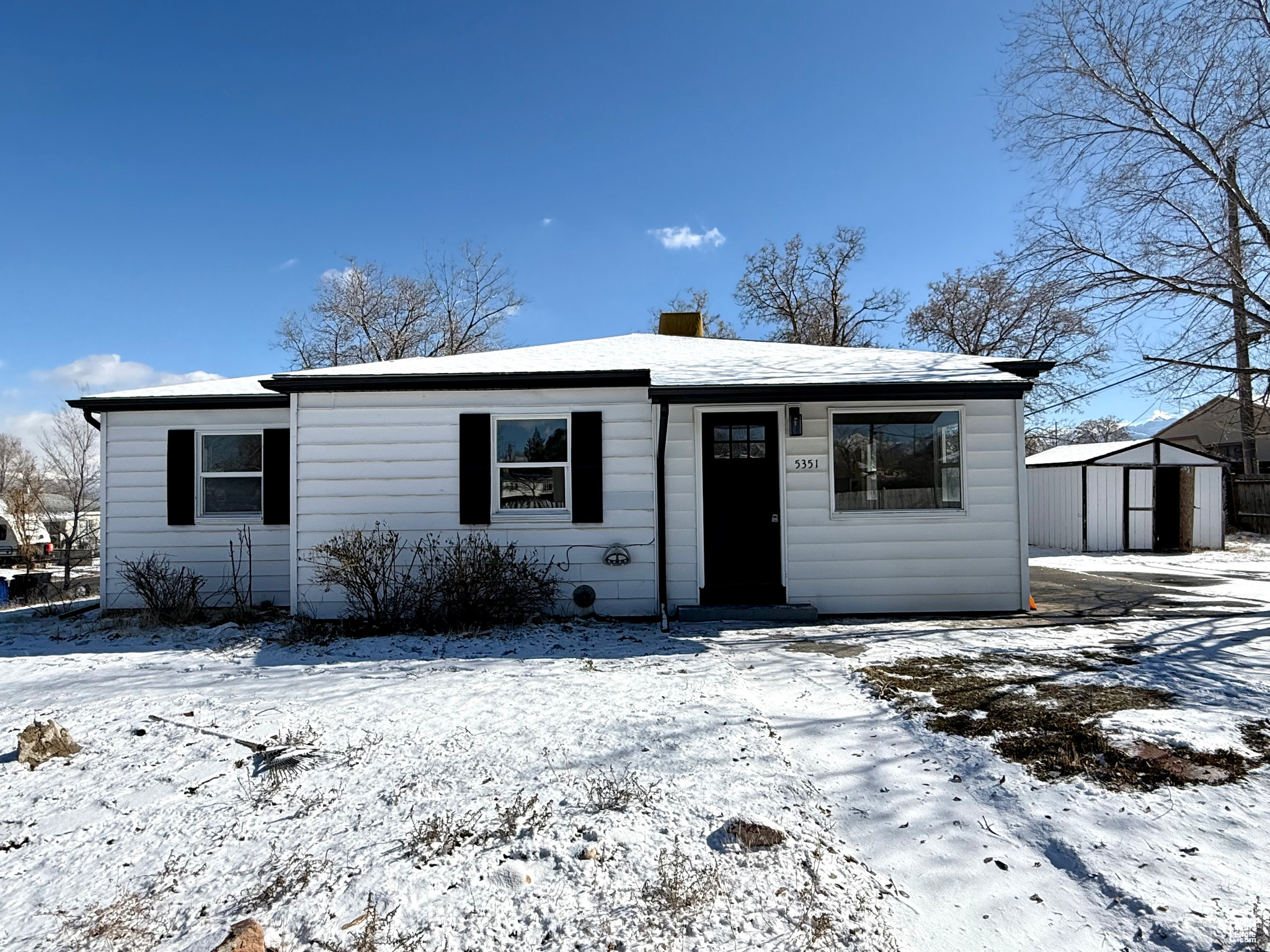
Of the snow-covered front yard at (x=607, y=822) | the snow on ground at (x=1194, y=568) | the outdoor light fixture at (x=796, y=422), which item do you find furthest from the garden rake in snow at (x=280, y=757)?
the snow on ground at (x=1194, y=568)

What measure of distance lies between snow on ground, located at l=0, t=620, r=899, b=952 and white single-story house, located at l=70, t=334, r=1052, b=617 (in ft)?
7.56

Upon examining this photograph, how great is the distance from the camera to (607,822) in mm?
2756

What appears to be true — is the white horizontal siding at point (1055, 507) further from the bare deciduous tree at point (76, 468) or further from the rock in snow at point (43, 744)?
the bare deciduous tree at point (76, 468)

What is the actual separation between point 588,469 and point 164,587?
512 cm

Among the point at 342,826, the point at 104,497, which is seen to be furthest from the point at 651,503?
the point at 104,497

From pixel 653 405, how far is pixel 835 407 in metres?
2.07

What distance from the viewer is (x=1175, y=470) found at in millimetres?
14156

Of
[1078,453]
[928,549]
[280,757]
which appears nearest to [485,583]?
[280,757]

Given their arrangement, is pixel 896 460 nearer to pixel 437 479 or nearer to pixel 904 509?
pixel 904 509

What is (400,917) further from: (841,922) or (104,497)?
(104,497)

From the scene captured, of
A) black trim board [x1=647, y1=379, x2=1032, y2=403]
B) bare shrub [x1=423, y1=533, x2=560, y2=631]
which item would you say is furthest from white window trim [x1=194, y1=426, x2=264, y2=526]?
black trim board [x1=647, y1=379, x2=1032, y2=403]

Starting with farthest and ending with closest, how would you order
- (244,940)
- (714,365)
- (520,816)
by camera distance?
(714,365) < (520,816) < (244,940)

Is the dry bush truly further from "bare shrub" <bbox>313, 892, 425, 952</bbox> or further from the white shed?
the white shed

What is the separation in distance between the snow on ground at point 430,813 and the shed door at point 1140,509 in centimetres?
1354
